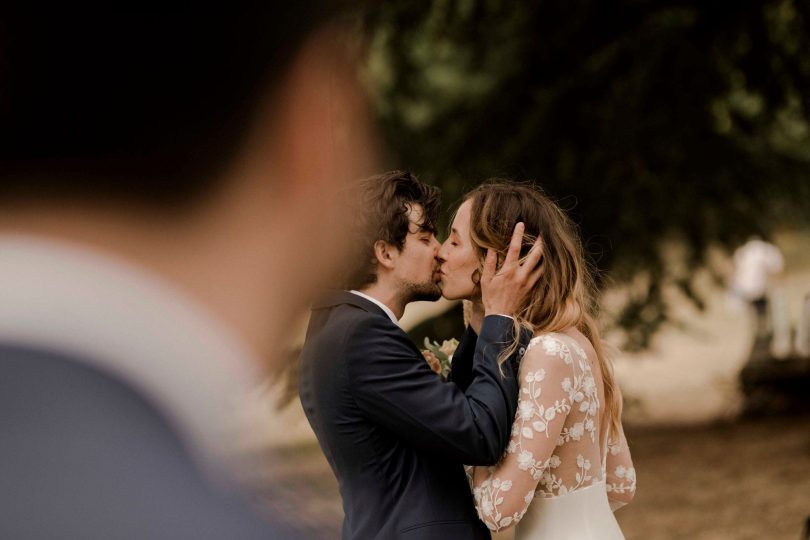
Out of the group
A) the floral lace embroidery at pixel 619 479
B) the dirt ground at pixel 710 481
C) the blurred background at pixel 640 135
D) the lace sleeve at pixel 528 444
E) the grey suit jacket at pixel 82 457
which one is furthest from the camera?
the blurred background at pixel 640 135

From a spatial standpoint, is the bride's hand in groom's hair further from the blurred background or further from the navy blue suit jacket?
the blurred background

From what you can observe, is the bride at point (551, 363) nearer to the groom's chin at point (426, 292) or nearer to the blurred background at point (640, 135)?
the groom's chin at point (426, 292)

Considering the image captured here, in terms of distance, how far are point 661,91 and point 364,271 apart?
4684 millimetres

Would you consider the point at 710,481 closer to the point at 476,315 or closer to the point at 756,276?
the point at 756,276

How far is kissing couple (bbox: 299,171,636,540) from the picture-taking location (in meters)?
2.05

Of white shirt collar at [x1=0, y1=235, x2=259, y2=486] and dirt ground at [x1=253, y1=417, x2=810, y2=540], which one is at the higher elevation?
white shirt collar at [x1=0, y1=235, x2=259, y2=486]

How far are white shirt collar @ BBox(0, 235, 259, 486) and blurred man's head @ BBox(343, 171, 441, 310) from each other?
1.13ft

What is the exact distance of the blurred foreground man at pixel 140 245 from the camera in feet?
6.20

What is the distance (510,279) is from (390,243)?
27 centimetres

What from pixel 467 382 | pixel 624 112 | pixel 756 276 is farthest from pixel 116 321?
pixel 756 276

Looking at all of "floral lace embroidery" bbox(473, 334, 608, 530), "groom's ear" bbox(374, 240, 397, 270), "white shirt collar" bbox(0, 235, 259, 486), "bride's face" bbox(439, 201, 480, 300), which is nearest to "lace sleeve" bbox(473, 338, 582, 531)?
"floral lace embroidery" bbox(473, 334, 608, 530)

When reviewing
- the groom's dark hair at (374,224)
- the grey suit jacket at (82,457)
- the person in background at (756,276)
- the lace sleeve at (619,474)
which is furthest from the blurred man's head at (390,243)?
the person in background at (756,276)

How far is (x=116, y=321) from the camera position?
2.10 m

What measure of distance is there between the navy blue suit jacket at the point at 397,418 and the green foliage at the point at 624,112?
12.9ft
